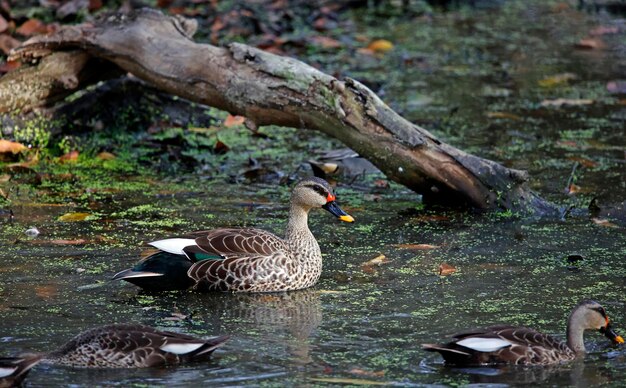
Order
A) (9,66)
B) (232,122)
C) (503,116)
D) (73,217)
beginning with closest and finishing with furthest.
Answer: (73,217)
(9,66)
(232,122)
(503,116)

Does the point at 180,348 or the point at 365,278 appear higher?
the point at 365,278

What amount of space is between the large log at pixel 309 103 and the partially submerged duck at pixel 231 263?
1.72m

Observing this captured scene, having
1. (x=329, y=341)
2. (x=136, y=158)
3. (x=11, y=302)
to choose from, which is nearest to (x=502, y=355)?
(x=329, y=341)

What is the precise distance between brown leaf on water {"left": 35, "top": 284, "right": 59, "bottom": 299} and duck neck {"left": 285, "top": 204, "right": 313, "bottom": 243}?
156cm

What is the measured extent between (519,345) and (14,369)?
2.52m

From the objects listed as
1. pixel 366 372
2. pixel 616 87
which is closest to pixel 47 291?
pixel 366 372

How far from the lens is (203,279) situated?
753cm

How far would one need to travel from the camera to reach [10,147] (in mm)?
10742

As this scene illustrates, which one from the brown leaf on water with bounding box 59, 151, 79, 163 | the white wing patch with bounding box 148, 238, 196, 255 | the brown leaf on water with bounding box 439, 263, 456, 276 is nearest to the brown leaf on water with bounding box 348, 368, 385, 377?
the white wing patch with bounding box 148, 238, 196, 255

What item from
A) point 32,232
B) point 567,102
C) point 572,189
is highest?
point 567,102

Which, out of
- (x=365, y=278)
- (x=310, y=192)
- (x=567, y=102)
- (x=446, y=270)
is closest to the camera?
(x=365, y=278)

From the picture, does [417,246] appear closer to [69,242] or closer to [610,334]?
[610,334]

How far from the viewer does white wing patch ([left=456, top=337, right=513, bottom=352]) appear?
19.9 feet

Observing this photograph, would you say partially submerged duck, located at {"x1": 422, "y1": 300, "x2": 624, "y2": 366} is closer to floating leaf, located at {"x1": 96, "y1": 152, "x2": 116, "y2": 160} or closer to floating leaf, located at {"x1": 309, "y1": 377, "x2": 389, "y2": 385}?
floating leaf, located at {"x1": 309, "y1": 377, "x2": 389, "y2": 385}
